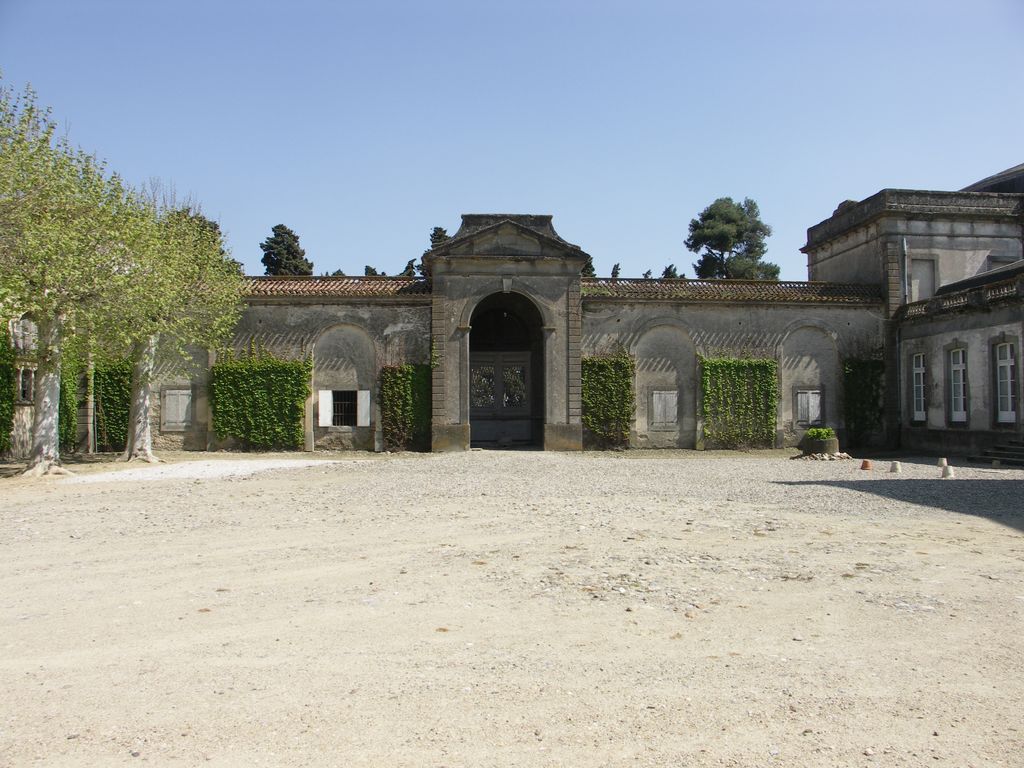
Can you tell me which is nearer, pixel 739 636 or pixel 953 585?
pixel 739 636

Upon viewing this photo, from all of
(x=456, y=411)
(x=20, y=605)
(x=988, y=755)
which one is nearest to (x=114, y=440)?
(x=456, y=411)

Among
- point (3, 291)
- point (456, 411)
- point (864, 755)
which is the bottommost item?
point (864, 755)

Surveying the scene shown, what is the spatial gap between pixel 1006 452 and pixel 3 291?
23.3 m

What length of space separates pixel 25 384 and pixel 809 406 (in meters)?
24.8

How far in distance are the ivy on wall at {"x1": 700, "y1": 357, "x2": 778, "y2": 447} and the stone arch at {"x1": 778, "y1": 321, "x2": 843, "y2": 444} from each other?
0.56 metres

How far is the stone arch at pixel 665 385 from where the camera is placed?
2436 cm

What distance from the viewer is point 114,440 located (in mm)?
23625

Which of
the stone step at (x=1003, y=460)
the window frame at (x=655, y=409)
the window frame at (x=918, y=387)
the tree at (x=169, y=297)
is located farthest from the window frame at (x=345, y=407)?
the window frame at (x=918, y=387)

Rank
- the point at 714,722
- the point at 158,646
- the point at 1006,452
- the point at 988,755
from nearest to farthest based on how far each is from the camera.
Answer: the point at 988,755
the point at 714,722
the point at 158,646
the point at 1006,452

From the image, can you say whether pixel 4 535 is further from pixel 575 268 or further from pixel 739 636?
pixel 575 268

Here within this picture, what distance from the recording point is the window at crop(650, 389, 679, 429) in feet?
80.1

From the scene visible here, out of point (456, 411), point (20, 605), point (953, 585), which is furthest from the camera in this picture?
point (456, 411)

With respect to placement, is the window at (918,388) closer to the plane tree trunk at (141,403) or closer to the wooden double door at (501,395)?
the wooden double door at (501,395)

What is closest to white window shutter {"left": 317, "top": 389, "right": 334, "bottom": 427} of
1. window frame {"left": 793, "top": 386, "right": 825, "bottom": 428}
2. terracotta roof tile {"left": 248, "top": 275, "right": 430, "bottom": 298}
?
terracotta roof tile {"left": 248, "top": 275, "right": 430, "bottom": 298}
